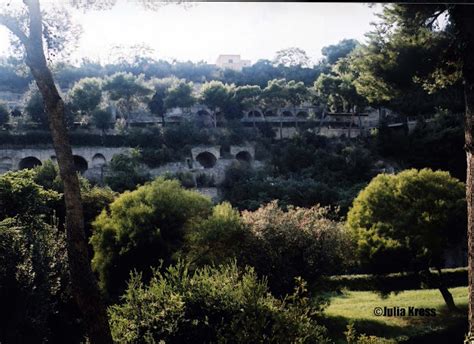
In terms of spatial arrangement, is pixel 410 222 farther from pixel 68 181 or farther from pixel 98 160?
pixel 98 160

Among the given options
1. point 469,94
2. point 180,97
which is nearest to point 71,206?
point 469,94

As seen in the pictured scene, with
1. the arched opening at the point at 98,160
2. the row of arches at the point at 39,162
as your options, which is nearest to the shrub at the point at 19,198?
the row of arches at the point at 39,162

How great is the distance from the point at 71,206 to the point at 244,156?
17.0 metres

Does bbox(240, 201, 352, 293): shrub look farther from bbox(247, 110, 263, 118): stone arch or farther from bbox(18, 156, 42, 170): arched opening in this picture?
bbox(247, 110, 263, 118): stone arch

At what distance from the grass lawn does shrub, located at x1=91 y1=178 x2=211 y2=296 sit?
114 inches

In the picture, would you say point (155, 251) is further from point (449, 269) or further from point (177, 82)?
point (177, 82)

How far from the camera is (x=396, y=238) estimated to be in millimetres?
8375

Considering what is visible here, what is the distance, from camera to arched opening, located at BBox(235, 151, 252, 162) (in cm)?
2020

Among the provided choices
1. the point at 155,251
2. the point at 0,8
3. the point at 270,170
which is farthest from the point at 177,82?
the point at 0,8

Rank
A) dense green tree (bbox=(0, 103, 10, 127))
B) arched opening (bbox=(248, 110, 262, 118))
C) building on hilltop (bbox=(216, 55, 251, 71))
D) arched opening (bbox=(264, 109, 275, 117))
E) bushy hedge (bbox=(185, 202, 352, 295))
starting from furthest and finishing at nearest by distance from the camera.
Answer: arched opening (bbox=(264, 109, 275, 117)) < arched opening (bbox=(248, 110, 262, 118)) < building on hilltop (bbox=(216, 55, 251, 71)) < dense green tree (bbox=(0, 103, 10, 127)) < bushy hedge (bbox=(185, 202, 352, 295))

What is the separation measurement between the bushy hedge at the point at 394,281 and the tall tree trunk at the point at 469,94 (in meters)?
3.35

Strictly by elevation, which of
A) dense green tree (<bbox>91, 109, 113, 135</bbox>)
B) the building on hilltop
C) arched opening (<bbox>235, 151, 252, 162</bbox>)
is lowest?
arched opening (<bbox>235, 151, 252, 162</bbox>)

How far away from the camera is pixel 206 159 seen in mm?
19891

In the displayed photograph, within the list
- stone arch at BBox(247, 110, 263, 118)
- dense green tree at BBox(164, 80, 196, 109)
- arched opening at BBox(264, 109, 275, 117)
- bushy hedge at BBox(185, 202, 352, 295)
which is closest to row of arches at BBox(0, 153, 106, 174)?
dense green tree at BBox(164, 80, 196, 109)
